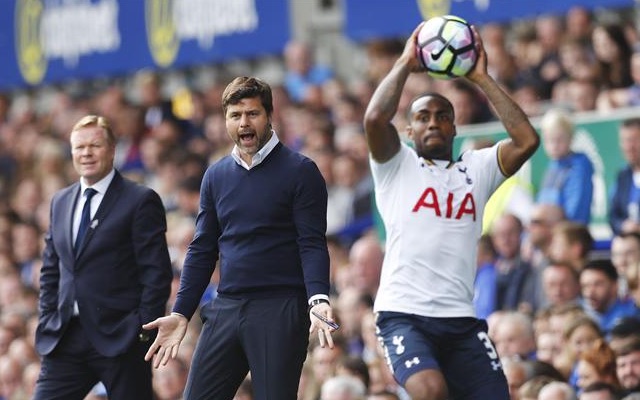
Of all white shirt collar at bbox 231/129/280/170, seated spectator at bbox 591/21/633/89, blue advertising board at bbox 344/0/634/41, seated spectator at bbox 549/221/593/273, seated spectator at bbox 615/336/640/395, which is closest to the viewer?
white shirt collar at bbox 231/129/280/170

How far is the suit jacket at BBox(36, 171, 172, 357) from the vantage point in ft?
27.3

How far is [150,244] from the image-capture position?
27.5 ft

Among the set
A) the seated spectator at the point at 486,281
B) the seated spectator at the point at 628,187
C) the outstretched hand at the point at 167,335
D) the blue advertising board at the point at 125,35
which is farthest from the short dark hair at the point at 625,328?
the blue advertising board at the point at 125,35

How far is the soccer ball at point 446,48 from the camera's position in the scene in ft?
26.5

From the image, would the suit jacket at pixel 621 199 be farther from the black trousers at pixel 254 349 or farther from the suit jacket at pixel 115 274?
the black trousers at pixel 254 349

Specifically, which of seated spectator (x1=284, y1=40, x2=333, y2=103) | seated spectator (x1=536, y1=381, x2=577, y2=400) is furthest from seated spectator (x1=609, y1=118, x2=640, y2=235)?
seated spectator (x1=284, y1=40, x2=333, y2=103)

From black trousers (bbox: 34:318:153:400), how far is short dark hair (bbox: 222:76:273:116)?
5.53ft

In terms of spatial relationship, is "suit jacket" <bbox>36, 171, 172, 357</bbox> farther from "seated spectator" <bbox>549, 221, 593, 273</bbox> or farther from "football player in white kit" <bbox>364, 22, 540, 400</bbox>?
"seated spectator" <bbox>549, 221, 593, 273</bbox>

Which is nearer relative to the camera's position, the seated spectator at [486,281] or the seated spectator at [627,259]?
the seated spectator at [627,259]

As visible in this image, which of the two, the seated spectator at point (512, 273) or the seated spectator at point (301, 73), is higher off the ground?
the seated spectator at point (301, 73)

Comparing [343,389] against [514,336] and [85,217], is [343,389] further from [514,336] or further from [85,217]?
[85,217]

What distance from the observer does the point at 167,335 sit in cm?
766

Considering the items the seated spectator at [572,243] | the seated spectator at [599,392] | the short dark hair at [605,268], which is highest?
the seated spectator at [572,243]

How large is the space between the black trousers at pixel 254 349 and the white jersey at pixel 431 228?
0.71m
